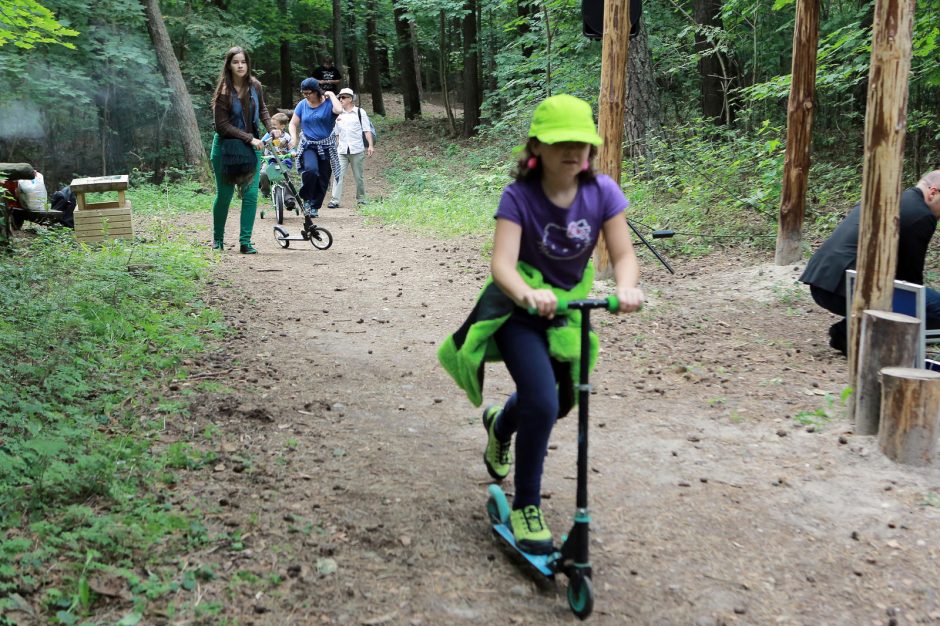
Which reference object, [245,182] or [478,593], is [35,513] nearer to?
[478,593]

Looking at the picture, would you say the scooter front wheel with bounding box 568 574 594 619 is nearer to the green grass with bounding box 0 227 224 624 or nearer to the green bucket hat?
the green grass with bounding box 0 227 224 624

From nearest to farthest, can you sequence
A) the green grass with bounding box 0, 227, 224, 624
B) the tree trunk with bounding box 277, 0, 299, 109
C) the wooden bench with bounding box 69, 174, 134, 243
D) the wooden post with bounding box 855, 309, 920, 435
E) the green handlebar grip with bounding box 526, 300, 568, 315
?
the green handlebar grip with bounding box 526, 300, 568, 315
the green grass with bounding box 0, 227, 224, 624
the wooden post with bounding box 855, 309, 920, 435
the wooden bench with bounding box 69, 174, 134, 243
the tree trunk with bounding box 277, 0, 299, 109

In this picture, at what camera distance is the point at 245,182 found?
9906 millimetres

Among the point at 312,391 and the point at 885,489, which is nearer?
the point at 885,489

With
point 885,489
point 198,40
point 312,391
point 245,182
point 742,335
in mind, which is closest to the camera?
point 885,489

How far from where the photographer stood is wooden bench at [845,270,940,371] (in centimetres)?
495

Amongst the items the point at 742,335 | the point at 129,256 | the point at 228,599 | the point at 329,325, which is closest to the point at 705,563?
the point at 228,599

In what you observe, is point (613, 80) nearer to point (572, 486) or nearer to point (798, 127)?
point (798, 127)

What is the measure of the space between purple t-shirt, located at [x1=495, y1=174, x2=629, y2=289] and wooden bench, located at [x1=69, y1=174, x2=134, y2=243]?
9.27 m

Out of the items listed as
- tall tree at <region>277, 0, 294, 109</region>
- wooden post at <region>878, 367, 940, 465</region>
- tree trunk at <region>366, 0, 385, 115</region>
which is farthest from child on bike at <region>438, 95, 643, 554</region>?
tree trunk at <region>366, 0, 385, 115</region>

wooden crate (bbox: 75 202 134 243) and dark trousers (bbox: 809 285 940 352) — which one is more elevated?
wooden crate (bbox: 75 202 134 243)

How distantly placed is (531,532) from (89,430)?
8.06ft

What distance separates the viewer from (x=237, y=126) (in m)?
9.57

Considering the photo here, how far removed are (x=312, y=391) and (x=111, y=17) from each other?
57.3ft
